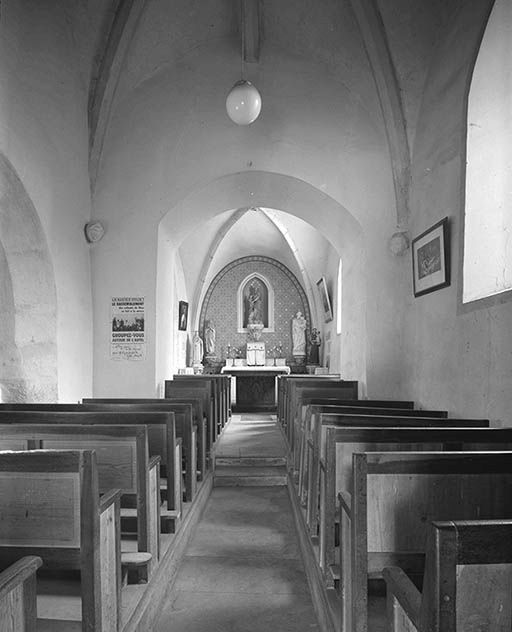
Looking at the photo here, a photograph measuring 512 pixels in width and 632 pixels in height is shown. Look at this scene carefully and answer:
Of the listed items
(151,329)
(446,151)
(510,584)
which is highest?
(446,151)

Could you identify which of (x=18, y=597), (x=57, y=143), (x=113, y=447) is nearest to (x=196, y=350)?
(x=57, y=143)

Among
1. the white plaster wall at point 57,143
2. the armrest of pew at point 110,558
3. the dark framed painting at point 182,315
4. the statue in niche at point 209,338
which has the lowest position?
the armrest of pew at point 110,558

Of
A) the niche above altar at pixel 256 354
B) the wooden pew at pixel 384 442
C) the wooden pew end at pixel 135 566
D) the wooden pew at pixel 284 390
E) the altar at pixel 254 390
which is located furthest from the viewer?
the niche above altar at pixel 256 354

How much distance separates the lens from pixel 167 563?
3094 millimetres

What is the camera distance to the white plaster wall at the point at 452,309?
371 centimetres

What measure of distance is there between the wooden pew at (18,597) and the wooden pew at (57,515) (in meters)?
0.39

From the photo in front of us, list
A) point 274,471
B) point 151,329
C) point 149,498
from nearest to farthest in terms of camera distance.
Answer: point 149,498
point 274,471
point 151,329

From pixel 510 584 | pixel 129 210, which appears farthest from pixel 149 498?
pixel 129 210

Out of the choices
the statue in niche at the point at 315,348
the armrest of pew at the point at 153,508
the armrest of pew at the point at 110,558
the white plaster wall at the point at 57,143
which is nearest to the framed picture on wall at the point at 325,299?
the statue in niche at the point at 315,348

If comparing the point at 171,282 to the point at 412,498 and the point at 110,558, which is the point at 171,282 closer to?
the point at 110,558

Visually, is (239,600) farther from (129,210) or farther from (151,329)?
(129,210)

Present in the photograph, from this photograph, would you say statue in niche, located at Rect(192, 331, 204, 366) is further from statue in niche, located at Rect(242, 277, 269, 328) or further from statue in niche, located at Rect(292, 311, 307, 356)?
statue in niche, located at Rect(292, 311, 307, 356)

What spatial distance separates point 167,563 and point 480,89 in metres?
4.35

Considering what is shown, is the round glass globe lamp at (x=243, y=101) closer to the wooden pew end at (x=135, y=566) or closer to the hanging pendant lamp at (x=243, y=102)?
the hanging pendant lamp at (x=243, y=102)
